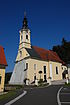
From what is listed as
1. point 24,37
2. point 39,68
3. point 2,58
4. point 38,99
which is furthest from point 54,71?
point 38,99

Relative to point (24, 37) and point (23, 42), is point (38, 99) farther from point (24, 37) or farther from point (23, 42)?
point (24, 37)

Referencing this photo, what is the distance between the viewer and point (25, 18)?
55500 mm

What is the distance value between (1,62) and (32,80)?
62.7ft

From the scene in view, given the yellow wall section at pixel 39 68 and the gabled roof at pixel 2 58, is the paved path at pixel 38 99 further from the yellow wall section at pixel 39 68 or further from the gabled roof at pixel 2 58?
the yellow wall section at pixel 39 68

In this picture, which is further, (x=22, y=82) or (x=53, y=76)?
(x=53, y=76)

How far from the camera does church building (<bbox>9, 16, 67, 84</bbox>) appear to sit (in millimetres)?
44250

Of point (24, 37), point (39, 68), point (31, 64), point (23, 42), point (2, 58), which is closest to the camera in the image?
point (2, 58)

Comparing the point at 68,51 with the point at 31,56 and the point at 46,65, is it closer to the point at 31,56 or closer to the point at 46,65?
the point at 46,65

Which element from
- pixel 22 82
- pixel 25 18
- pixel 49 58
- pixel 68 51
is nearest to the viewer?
pixel 22 82

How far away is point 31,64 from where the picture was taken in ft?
147

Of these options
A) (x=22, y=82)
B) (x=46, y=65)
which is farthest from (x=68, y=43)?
(x=22, y=82)

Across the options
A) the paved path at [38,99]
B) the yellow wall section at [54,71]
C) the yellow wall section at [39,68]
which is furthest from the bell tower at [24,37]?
the paved path at [38,99]

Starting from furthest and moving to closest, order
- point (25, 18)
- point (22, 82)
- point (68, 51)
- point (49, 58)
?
point (68, 51)
point (25, 18)
point (49, 58)
point (22, 82)

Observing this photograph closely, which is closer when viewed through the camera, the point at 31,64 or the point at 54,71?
the point at 31,64
